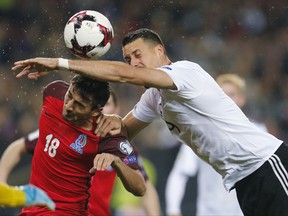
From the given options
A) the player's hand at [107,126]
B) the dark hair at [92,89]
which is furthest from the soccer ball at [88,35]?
the player's hand at [107,126]

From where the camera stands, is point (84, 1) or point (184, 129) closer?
point (184, 129)

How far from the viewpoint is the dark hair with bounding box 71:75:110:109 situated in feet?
17.3

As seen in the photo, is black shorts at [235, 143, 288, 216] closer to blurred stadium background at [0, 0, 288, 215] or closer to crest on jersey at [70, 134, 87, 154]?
crest on jersey at [70, 134, 87, 154]

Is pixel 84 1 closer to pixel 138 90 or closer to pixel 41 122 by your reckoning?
pixel 138 90

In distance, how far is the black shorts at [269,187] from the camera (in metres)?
5.39

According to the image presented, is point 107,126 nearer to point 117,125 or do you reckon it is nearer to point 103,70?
point 117,125

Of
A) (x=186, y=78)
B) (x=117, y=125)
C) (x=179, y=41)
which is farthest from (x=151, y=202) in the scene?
(x=179, y=41)

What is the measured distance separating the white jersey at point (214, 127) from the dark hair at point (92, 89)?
14.9 inches

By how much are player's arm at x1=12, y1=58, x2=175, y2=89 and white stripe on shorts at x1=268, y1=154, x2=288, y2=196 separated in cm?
103

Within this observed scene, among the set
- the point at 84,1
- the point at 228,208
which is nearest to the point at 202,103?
the point at 228,208

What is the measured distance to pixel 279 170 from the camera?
541 cm

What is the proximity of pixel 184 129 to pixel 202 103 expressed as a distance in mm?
267

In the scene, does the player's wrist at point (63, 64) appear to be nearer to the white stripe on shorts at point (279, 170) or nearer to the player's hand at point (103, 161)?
the player's hand at point (103, 161)

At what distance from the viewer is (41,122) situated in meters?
5.65
